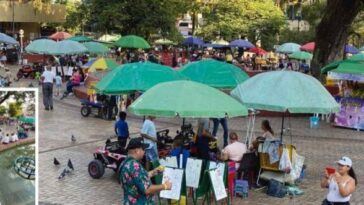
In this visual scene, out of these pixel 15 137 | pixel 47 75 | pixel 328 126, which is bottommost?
pixel 328 126

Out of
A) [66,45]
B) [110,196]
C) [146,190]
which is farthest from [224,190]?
[66,45]

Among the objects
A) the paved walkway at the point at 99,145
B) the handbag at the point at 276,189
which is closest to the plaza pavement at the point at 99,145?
the paved walkway at the point at 99,145

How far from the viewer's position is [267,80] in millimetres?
10727

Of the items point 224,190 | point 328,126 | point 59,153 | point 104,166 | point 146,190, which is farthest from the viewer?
point 328,126

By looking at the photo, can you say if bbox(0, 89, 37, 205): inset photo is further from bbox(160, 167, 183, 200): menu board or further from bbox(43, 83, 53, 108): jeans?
bbox(43, 83, 53, 108): jeans

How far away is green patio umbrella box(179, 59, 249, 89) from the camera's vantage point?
13.2 metres

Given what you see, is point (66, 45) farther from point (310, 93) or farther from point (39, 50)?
point (310, 93)

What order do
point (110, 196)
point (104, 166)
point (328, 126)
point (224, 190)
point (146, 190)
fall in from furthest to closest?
point (328, 126) → point (104, 166) → point (110, 196) → point (224, 190) → point (146, 190)

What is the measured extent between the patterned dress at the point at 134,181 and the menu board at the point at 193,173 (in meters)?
Answer: 3.46

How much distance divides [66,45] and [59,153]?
47.5ft

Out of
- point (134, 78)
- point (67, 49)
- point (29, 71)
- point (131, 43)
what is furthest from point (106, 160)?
point (29, 71)

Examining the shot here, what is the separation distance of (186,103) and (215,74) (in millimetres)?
4505

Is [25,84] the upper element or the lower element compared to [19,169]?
lower

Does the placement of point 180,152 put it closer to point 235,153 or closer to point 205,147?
point 205,147
